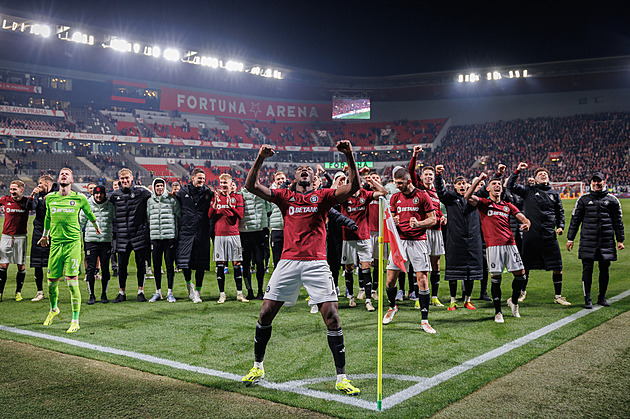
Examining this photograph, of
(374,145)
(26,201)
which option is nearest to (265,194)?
(26,201)

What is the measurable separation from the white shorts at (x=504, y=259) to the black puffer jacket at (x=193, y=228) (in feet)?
17.1

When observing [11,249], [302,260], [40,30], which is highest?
[40,30]

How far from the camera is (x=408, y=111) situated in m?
63.7

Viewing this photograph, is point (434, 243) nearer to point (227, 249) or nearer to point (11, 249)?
point (227, 249)

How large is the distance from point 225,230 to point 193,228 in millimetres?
687

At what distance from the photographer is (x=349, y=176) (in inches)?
185

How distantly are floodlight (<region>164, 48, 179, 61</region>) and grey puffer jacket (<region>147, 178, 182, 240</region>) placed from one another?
43884 millimetres

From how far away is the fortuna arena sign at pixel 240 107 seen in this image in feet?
190

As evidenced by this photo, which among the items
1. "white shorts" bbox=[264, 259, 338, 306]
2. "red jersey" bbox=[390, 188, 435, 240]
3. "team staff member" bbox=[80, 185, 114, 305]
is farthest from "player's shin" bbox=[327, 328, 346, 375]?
"team staff member" bbox=[80, 185, 114, 305]

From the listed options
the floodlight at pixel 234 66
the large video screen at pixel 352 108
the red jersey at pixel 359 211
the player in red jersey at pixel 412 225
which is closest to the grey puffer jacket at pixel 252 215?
the red jersey at pixel 359 211

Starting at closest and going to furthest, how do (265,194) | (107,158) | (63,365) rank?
1. (265,194)
2. (63,365)
3. (107,158)

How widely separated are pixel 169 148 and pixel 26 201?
1816 inches

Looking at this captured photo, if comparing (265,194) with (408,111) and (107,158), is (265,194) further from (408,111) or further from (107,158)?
(408,111)

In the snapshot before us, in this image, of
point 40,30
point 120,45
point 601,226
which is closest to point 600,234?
point 601,226
